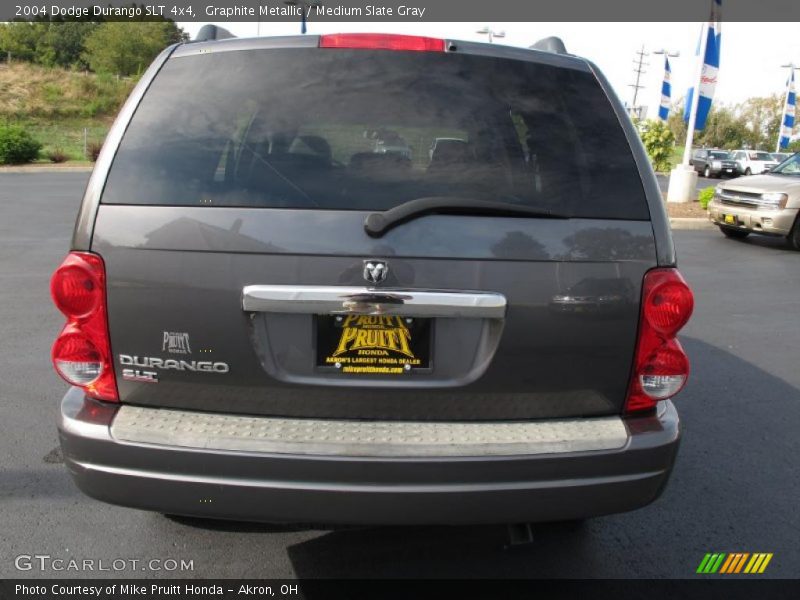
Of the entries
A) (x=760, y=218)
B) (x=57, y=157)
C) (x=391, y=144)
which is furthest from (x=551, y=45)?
(x=57, y=157)

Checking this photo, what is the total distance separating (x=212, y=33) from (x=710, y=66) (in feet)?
57.6

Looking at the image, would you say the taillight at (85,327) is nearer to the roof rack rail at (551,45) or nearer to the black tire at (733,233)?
the roof rack rail at (551,45)

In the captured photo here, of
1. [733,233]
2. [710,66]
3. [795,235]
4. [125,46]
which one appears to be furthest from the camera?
[125,46]

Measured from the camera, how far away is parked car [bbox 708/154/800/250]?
39.3 ft

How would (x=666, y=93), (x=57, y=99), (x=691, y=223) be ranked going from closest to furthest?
1. (x=691, y=223)
2. (x=666, y=93)
3. (x=57, y=99)

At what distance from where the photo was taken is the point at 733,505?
3523 mm

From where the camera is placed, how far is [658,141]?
20.2 metres

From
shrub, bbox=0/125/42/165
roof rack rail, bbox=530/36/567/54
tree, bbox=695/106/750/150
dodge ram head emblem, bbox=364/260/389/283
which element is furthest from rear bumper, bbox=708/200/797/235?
tree, bbox=695/106/750/150

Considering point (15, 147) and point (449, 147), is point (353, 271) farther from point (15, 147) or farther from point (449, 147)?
point (15, 147)

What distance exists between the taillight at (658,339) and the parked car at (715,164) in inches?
1665

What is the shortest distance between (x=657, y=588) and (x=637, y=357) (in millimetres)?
1070

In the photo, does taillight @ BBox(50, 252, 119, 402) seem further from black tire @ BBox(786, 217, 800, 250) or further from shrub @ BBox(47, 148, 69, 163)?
shrub @ BBox(47, 148, 69, 163)

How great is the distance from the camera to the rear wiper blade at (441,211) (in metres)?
2.23

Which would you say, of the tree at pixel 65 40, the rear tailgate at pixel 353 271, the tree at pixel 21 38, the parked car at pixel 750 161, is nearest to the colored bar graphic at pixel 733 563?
the rear tailgate at pixel 353 271
